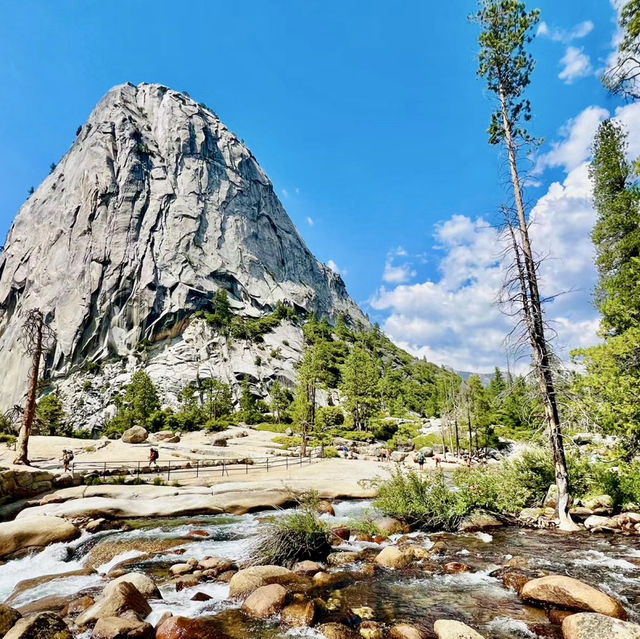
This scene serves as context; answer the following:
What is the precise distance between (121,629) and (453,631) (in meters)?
5.55

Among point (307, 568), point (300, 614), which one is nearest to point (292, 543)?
point (307, 568)

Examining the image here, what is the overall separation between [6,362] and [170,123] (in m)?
85.4

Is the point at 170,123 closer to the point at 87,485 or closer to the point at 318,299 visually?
the point at 318,299

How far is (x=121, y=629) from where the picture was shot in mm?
6602

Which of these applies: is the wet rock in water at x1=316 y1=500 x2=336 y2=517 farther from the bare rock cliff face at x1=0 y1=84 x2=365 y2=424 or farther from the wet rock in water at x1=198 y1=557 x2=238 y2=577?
the bare rock cliff face at x1=0 y1=84 x2=365 y2=424

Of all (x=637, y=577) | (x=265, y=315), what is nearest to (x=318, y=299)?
(x=265, y=315)

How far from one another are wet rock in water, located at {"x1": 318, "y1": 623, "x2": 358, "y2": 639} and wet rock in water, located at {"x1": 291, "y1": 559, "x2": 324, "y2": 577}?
9.21ft

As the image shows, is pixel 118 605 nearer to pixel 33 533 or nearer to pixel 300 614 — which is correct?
pixel 300 614

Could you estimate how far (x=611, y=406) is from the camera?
14539mm

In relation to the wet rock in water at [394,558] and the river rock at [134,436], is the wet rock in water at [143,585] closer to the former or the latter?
the wet rock in water at [394,558]

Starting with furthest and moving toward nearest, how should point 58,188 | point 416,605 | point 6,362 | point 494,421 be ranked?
point 58,188 → point 6,362 → point 494,421 → point 416,605

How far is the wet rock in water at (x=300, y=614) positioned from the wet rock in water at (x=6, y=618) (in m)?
4.66

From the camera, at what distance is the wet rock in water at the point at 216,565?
9794mm

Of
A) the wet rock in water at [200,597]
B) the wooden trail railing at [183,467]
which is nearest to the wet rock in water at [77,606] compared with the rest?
the wet rock in water at [200,597]
